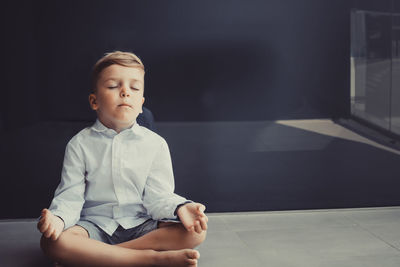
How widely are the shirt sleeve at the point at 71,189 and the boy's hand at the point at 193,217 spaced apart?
375mm

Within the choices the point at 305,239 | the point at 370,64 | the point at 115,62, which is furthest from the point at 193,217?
the point at 370,64

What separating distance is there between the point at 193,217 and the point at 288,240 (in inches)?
26.8

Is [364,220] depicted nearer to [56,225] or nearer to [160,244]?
[160,244]

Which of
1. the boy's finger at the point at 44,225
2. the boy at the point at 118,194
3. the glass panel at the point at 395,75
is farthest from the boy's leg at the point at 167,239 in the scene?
the glass panel at the point at 395,75

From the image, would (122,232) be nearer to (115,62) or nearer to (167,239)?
(167,239)

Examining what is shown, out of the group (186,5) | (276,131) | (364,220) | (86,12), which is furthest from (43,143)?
(364,220)

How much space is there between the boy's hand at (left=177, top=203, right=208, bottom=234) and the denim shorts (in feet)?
0.63

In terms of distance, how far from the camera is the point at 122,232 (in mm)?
2348

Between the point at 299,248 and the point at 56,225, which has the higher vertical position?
the point at 56,225

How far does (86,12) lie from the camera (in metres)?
3.04

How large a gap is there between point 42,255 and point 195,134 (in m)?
1.03

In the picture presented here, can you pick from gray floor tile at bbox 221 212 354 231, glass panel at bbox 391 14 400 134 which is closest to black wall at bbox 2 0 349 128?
glass panel at bbox 391 14 400 134

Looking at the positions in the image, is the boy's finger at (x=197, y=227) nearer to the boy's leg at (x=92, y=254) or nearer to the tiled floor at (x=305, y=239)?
the boy's leg at (x=92, y=254)

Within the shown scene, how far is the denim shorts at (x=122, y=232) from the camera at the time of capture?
2.31m
